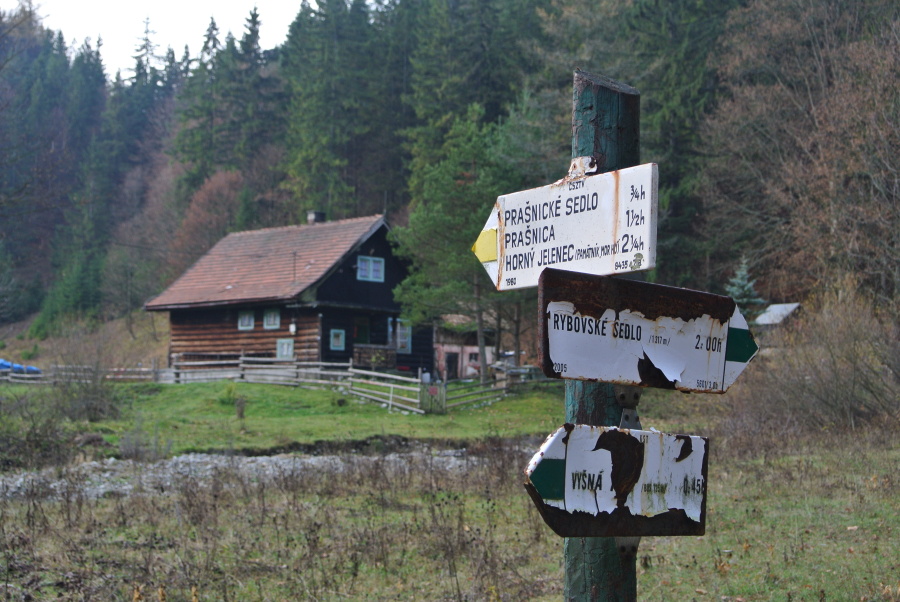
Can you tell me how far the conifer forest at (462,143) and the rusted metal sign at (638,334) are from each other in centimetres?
1285

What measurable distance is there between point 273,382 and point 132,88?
62.2 meters

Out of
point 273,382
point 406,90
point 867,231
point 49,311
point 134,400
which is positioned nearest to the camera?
point 867,231

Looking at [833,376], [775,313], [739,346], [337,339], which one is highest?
[775,313]

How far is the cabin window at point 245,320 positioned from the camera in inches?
1479

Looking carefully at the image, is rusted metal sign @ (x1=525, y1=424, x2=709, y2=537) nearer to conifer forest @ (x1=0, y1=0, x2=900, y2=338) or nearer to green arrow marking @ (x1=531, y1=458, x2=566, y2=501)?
green arrow marking @ (x1=531, y1=458, x2=566, y2=501)

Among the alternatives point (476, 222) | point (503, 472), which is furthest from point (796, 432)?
point (476, 222)

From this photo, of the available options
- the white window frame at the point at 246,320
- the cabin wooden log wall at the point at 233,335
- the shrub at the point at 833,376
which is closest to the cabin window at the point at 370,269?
the cabin wooden log wall at the point at 233,335

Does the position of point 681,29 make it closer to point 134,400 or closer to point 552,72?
point 552,72

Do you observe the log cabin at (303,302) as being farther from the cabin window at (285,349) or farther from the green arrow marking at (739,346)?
the green arrow marking at (739,346)

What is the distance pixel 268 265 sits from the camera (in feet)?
128

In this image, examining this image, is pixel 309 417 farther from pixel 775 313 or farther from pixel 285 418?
pixel 775 313

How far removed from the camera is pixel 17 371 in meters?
40.9

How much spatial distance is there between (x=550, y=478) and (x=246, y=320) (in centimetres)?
3581

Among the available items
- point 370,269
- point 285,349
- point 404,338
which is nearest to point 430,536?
point 285,349
